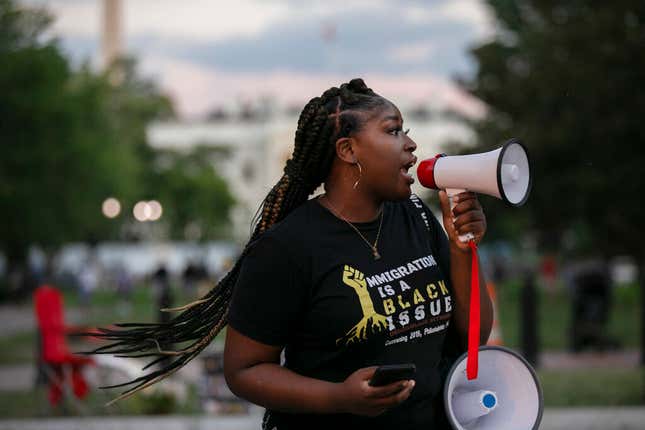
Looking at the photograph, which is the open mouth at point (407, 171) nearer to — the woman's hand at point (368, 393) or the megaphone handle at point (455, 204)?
the megaphone handle at point (455, 204)

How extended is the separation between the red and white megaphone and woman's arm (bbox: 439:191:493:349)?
2.2 inches

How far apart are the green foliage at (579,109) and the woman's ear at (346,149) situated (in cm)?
410

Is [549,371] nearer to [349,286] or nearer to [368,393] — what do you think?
[349,286]

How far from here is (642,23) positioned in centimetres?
1391

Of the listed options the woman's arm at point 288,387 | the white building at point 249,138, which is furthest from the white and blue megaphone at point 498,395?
the white building at point 249,138

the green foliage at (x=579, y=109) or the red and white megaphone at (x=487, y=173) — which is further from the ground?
the green foliage at (x=579, y=109)

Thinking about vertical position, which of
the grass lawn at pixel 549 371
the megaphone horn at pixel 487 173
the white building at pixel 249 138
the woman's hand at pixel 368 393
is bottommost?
the grass lawn at pixel 549 371

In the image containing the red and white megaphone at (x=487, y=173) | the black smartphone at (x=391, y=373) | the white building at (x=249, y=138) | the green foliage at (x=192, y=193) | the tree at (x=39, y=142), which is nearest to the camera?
the black smartphone at (x=391, y=373)

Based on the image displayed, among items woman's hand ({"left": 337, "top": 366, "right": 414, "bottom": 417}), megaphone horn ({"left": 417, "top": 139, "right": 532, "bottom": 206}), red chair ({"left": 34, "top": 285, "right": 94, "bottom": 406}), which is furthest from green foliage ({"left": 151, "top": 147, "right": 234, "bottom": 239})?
woman's hand ({"left": 337, "top": 366, "right": 414, "bottom": 417})

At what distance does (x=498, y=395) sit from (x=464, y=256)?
0.41 m

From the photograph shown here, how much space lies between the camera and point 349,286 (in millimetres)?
2779

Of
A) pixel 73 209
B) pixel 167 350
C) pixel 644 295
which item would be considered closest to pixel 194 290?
pixel 73 209

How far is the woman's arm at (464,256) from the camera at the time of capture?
2.82m

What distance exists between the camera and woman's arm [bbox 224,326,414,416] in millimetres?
Result: 2555
